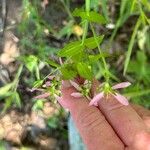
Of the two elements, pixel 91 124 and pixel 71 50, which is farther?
pixel 91 124

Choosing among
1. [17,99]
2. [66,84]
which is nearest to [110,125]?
[66,84]

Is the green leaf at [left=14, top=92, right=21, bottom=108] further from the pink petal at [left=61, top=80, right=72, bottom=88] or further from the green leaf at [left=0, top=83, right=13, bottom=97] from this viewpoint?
the pink petal at [left=61, top=80, right=72, bottom=88]

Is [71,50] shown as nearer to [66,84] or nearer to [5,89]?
[66,84]

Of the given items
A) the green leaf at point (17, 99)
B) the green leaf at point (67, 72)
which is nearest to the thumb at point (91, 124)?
the green leaf at point (67, 72)

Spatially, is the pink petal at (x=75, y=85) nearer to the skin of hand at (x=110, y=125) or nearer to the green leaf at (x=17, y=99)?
the skin of hand at (x=110, y=125)

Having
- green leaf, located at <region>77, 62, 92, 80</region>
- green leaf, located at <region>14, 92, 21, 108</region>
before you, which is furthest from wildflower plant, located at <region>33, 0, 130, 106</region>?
green leaf, located at <region>14, 92, 21, 108</region>
